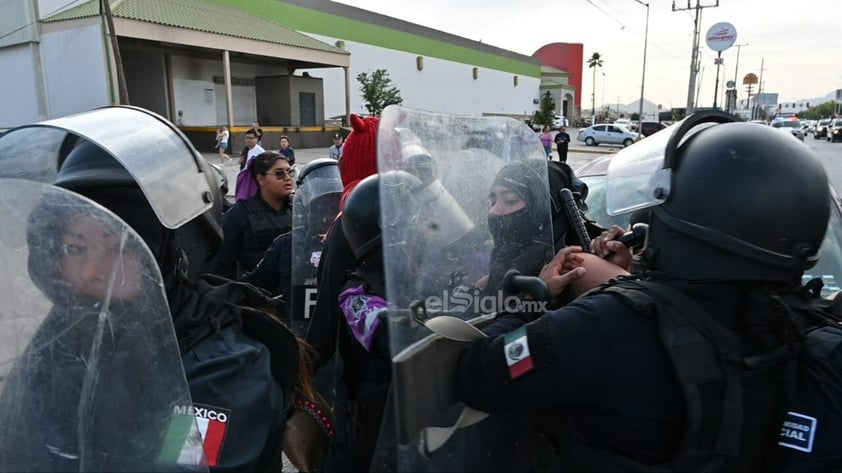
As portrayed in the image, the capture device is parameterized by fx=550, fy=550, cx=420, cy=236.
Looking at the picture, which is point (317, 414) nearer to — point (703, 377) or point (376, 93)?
point (703, 377)

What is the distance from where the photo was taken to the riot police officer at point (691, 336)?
115 centimetres

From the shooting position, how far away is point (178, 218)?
1.35m

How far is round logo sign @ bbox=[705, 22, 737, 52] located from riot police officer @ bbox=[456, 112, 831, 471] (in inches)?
1006

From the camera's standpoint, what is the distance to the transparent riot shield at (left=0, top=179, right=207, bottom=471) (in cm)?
95

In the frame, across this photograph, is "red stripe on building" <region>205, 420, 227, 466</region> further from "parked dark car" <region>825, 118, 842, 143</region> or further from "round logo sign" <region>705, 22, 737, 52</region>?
"parked dark car" <region>825, 118, 842, 143</region>

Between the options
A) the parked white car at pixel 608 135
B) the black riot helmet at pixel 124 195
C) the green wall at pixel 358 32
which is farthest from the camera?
the parked white car at pixel 608 135

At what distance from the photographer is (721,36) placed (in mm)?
23438

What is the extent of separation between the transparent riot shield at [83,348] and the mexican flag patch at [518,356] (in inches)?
25.1

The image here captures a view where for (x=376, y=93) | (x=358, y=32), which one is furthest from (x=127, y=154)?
(x=358, y=32)

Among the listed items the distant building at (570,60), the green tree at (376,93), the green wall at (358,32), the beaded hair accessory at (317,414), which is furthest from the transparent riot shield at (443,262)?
the distant building at (570,60)

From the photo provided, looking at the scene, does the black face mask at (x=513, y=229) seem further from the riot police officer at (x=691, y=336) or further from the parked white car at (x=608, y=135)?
the parked white car at (x=608, y=135)

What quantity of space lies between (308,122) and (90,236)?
97.8 feet

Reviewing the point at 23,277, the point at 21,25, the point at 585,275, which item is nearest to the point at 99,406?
the point at 23,277

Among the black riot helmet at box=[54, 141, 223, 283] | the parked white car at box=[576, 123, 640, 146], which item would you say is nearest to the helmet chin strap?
the black riot helmet at box=[54, 141, 223, 283]
